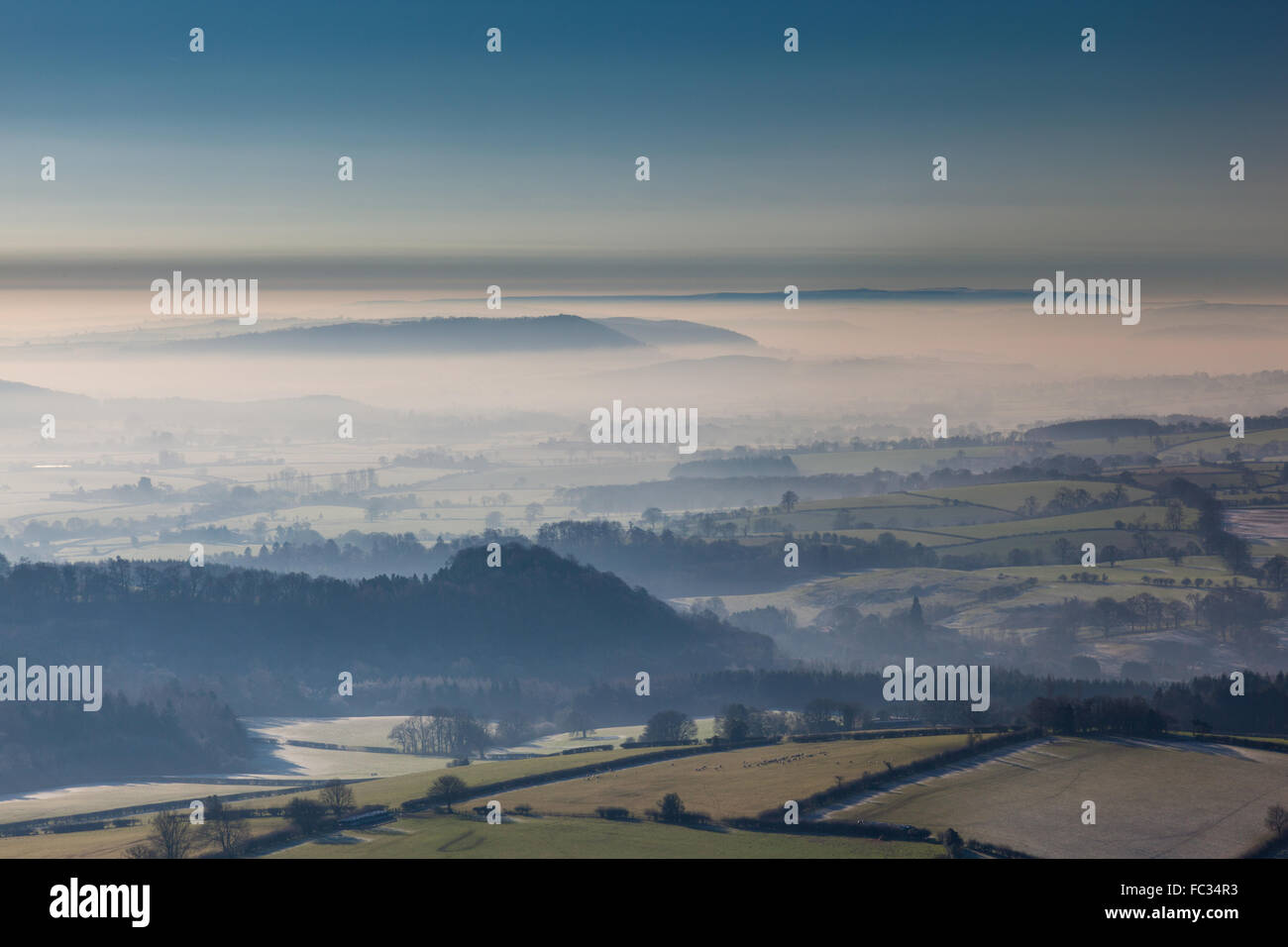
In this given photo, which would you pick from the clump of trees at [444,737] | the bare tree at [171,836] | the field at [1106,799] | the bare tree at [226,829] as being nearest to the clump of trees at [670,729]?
the clump of trees at [444,737]

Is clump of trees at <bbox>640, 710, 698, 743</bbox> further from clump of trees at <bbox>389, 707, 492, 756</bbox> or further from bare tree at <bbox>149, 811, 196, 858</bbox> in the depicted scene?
bare tree at <bbox>149, 811, 196, 858</bbox>

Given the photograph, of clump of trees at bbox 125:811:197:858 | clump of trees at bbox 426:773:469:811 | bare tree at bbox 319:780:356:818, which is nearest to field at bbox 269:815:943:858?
clump of trees at bbox 426:773:469:811

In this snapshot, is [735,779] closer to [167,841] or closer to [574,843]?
[574,843]

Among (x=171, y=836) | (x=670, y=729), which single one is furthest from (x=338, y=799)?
(x=670, y=729)

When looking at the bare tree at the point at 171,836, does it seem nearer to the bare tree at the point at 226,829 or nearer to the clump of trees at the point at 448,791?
the bare tree at the point at 226,829

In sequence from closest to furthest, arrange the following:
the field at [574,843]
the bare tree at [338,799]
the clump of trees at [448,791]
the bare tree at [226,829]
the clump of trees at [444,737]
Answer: the field at [574,843] < the bare tree at [226,829] < the bare tree at [338,799] < the clump of trees at [448,791] < the clump of trees at [444,737]
